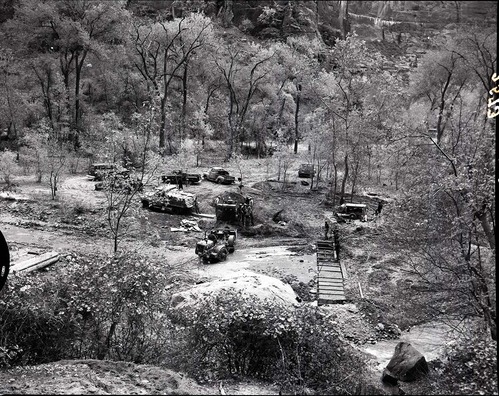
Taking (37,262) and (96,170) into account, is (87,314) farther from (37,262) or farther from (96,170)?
(96,170)

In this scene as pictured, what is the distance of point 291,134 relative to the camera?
4425 cm

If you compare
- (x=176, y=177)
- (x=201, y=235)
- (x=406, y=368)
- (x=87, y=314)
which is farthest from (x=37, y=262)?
(x=176, y=177)

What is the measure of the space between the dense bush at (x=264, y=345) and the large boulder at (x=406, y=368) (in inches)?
21.9

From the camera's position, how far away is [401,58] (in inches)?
1720

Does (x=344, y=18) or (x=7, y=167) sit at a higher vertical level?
(x=344, y=18)

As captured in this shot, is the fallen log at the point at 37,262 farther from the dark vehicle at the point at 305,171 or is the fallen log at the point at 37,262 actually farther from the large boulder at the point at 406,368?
the dark vehicle at the point at 305,171

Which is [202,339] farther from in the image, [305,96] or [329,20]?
[329,20]

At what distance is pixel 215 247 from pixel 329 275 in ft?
14.0

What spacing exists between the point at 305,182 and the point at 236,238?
45.2 ft

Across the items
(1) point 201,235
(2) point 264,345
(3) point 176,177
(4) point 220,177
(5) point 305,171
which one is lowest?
(1) point 201,235

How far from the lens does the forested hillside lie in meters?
7.98

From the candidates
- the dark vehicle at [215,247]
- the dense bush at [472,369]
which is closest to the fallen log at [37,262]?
the dark vehicle at [215,247]

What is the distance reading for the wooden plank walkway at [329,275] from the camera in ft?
43.4

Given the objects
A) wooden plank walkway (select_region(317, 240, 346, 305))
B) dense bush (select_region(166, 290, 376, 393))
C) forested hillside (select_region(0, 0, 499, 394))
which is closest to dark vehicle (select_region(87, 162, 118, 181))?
forested hillside (select_region(0, 0, 499, 394))
